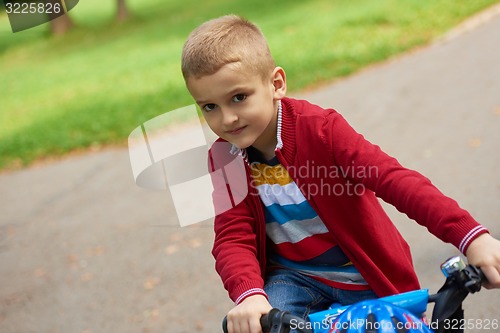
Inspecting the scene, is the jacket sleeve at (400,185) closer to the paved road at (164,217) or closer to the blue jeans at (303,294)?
the blue jeans at (303,294)

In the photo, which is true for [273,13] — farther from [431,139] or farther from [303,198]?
[303,198]

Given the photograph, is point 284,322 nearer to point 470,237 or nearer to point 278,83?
point 470,237

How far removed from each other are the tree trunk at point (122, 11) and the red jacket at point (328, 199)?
2122cm

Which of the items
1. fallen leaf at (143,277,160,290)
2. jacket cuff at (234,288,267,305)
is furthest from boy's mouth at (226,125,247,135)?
fallen leaf at (143,277,160,290)

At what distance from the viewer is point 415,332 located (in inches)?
62.1

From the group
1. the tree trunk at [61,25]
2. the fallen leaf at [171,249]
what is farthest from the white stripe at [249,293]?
the tree trunk at [61,25]

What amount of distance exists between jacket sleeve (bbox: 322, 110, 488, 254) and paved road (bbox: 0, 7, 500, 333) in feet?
6.70

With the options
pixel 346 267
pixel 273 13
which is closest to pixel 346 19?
pixel 273 13

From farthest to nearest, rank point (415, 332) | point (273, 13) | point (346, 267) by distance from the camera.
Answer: point (273, 13) < point (346, 267) < point (415, 332)

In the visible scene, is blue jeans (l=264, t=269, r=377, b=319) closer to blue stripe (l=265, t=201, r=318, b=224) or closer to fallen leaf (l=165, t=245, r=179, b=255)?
blue stripe (l=265, t=201, r=318, b=224)

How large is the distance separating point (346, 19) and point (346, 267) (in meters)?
10.8

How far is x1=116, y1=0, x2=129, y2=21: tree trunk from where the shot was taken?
22.8 metres

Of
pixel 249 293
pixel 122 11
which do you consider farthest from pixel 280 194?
pixel 122 11

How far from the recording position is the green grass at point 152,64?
9.52 metres
